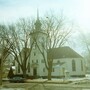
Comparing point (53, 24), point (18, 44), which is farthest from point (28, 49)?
point (53, 24)

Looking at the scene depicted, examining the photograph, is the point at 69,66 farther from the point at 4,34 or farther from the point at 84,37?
the point at 4,34

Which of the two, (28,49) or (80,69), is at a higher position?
(28,49)

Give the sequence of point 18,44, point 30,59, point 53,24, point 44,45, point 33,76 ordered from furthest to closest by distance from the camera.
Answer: point 30,59, point 33,76, point 18,44, point 44,45, point 53,24

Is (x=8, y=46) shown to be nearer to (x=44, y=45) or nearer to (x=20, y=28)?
(x=20, y=28)

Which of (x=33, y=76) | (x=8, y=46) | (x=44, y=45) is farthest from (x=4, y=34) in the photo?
(x=33, y=76)

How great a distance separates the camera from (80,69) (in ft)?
199

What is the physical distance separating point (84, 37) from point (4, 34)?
17815 millimetres

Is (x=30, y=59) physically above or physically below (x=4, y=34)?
below

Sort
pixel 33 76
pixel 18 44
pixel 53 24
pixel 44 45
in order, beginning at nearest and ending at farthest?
pixel 53 24 < pixel 44 45 < pixel 18 44 < pixel 33 76

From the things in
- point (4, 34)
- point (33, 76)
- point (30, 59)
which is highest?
point (4, 34)

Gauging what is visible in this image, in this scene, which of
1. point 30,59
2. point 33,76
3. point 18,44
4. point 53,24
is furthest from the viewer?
point 30,59

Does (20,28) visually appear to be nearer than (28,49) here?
Yes

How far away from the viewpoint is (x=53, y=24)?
144 feet

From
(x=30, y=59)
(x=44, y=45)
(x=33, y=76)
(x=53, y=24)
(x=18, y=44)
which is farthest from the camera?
(x=30, y=59)
